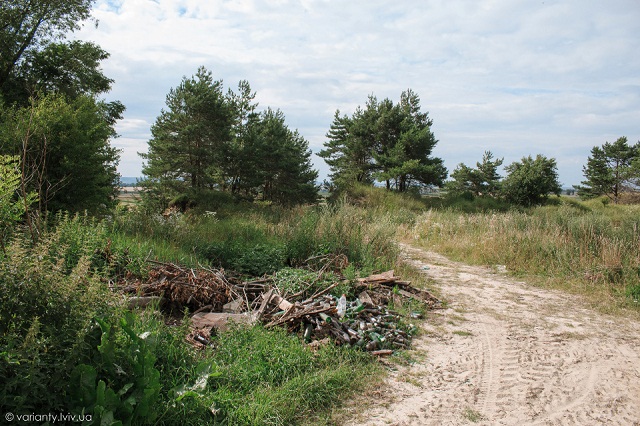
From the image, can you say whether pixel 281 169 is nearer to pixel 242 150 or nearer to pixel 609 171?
pixel 242 150

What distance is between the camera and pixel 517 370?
4250 millimetres

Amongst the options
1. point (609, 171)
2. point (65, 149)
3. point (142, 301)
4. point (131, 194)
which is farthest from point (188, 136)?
point (609, 171)

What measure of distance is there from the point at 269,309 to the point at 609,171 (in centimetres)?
4622

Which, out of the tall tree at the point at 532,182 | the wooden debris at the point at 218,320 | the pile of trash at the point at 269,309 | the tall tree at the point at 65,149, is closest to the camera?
the wooden debris at the point at 218,320

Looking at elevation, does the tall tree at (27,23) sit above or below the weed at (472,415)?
above

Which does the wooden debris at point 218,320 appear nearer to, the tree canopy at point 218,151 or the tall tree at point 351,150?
the tree canopy at point 218,151

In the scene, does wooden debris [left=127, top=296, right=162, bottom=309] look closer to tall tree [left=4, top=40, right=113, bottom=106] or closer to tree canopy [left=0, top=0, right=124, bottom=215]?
tree canopy [left=0, top=0, right=124, bottom=215]

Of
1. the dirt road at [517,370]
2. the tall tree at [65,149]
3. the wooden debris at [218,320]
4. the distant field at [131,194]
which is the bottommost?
the dirt road at [517,370]

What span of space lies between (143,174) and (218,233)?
13563mm

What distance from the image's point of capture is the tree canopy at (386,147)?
29672 millimetres

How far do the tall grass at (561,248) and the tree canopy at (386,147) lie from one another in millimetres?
16587

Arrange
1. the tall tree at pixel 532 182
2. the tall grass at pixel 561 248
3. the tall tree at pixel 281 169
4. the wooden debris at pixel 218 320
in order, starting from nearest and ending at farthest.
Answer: the wooden debris at pixel 218 320 < the tall grass at pixel 561 248 < the tall tree at pixel 281 169 < the tall tree at pixel 532 182

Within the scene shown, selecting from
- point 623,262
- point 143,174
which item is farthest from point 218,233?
point 143,174

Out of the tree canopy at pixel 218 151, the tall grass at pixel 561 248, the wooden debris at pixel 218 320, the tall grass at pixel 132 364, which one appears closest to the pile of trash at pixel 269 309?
the wooden debris at pixel 218 320
